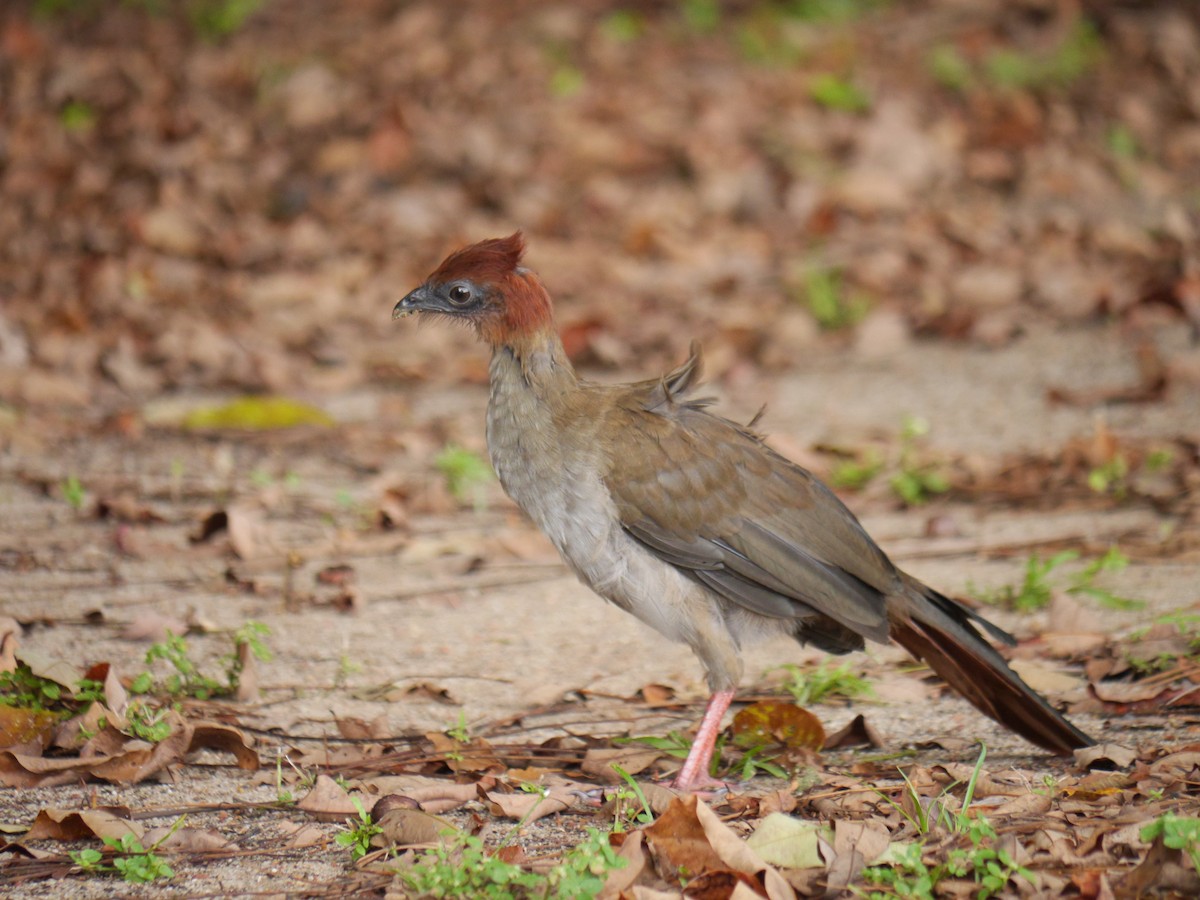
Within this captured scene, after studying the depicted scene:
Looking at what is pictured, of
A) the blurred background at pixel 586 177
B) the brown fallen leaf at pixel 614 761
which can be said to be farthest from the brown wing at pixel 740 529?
the blurred background at pixel 586 177

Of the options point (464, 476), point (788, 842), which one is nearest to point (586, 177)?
point (464, 476)

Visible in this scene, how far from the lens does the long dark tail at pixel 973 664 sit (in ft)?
12.6

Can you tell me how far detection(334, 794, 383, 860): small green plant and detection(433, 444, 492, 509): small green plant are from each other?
3.03 m

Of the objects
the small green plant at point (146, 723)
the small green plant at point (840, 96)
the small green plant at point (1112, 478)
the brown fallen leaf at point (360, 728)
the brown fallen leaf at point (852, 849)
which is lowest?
the small green plant at point (1112, 478)

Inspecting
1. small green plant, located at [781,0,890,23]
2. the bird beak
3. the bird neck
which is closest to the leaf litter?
small green plant, located at [781,0,890,23]

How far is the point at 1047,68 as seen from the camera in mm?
11742

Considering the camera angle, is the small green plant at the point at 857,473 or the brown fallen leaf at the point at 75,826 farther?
the small green plant at the point at 857,473

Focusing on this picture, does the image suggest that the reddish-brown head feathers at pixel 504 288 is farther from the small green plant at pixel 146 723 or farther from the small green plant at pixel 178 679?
the small green plant at pixel 146 723

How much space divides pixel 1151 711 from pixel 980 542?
64.8 inches

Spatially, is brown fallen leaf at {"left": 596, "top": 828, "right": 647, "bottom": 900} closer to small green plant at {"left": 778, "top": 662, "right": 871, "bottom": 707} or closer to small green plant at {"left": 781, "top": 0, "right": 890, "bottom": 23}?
small green plant at {"left": 778, "top": 662, "right": 871, "bottom": 707}

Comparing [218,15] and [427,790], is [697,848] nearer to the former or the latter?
[427,790]

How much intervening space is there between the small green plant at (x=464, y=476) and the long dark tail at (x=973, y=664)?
8.46 feet

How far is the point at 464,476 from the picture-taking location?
6.48 m

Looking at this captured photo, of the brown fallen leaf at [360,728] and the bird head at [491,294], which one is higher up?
the bird head at [491,294]
